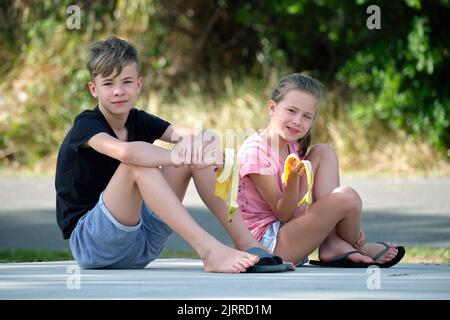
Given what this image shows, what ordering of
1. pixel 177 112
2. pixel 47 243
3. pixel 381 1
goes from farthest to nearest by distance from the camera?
pixel 177 112, pixel 381 1, pixel 47 243

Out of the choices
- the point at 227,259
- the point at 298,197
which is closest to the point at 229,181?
the point at 227,259

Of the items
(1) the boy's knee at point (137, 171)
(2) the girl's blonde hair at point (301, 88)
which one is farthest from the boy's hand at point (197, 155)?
(2) the girl's blonde hair at point (301, 88)

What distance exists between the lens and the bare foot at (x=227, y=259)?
447 centimetres

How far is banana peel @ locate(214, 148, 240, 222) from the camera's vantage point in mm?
4367

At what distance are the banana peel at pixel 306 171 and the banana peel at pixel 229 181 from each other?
1.10ft

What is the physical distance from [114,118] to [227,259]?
100 cm

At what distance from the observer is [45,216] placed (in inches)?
366

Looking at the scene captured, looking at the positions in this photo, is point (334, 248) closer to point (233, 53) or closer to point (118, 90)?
point (118, 90)

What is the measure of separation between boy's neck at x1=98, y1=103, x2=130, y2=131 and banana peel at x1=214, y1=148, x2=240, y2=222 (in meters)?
0.72

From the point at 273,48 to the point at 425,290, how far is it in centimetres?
1054

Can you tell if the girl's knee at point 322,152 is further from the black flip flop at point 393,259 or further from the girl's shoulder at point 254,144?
the black flip flop at point 393,259
